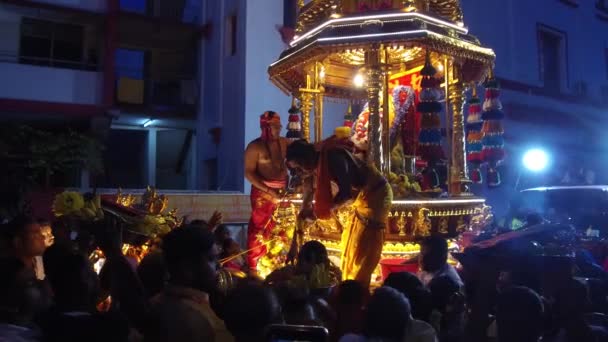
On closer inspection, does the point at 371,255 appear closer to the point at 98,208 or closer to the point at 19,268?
the point at 98,208

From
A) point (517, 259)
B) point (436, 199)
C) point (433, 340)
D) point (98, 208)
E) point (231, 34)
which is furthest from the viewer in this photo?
point (231, 34)

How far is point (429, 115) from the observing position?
20.6 feet

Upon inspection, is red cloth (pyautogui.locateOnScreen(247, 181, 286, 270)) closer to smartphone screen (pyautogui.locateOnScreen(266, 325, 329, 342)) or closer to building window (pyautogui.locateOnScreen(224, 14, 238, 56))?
smartphone screen (pyautogui.locateOnScreen(266, 325, 329, 342))

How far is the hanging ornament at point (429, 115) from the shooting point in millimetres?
6102

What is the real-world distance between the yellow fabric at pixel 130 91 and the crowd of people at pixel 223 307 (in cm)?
1449

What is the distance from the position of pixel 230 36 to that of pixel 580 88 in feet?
41.0

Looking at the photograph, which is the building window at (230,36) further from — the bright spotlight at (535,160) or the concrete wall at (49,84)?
the bright spotlight at (535,160)

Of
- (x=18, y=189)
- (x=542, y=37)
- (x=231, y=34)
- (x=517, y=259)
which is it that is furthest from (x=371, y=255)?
(x=542, y=37)

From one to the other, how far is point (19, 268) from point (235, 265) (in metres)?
3.11

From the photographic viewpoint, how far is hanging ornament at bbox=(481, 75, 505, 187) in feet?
23.1

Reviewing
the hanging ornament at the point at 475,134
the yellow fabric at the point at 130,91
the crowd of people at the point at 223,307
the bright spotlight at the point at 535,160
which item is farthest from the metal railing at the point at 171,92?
the crowd of people at the point at 223,307

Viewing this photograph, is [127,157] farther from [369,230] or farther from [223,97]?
[369,230]

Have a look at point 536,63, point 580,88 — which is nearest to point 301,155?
point 536,63

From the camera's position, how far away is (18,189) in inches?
348
